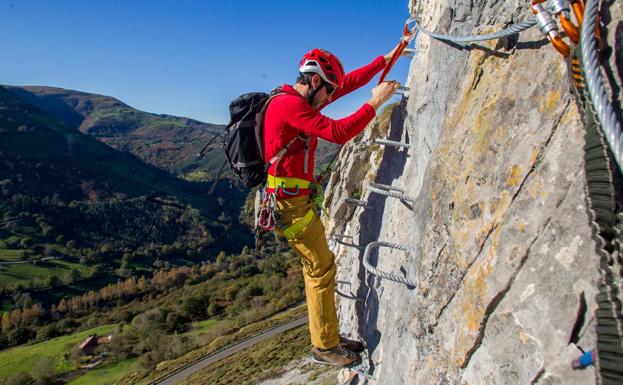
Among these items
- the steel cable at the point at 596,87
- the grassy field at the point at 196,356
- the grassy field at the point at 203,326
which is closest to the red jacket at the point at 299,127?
the steel cable at the point at 596,87

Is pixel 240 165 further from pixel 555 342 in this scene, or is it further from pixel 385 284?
pixel 555 342

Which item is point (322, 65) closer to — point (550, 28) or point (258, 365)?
point (550, 28)

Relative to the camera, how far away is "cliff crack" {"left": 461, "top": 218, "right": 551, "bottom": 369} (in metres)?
2.55

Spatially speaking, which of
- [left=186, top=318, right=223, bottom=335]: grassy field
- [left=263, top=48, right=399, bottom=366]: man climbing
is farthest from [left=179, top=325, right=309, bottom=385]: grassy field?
[left=186, top=318, right=223, bottom=335]: grassy field

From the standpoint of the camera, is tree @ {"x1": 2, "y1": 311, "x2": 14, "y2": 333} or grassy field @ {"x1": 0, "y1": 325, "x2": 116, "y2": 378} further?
tree @ {"x1": 2, "y1": 311, "x2": 14, "y2": 333}

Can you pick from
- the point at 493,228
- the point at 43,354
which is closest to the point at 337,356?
the point at 493,228

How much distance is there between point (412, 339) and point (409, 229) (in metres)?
1.46

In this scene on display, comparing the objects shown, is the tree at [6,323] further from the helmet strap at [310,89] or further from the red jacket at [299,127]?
the helmet strap at [310,89]

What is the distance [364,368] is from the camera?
5.62m

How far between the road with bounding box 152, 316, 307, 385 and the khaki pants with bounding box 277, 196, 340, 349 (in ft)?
124

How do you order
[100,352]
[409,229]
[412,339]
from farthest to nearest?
1. [100,352]
2. [409,229]
3. [412,339]

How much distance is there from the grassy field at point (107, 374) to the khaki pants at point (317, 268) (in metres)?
57.1

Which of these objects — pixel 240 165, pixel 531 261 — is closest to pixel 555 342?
pixel 531 261

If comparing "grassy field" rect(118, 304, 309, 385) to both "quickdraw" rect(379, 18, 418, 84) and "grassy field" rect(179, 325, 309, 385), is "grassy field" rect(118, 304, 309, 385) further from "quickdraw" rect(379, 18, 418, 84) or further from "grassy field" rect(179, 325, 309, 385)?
"quickdraw" rect(379, 18, 418, 84)
